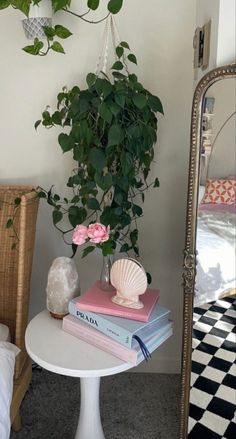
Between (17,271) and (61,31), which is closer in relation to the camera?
(61,31)

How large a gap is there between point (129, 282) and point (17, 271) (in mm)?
521

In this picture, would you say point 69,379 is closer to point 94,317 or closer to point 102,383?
point 102,383

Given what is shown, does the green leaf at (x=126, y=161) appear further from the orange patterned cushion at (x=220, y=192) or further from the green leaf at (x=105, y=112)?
the orange patterned cushion at (x=220, y=192)

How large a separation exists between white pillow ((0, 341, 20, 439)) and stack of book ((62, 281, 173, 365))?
8.3 inches

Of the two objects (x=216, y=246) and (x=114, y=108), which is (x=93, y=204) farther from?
(x=216, y=246)

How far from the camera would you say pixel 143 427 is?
1485 millimetres

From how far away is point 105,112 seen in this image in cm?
115

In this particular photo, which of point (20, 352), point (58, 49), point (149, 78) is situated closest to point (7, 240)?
point (20, 352)

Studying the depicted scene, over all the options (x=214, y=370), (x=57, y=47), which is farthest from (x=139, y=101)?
(x=214, y=370)

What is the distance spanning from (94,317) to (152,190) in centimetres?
64

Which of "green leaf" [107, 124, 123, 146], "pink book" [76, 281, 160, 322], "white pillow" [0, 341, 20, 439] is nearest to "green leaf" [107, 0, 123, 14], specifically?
"green leaf" [107, 124, 123, 146]

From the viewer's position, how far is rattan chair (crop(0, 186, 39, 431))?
1.34 meters

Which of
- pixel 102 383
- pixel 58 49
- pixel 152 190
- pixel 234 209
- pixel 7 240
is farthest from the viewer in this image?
pixel 102 383

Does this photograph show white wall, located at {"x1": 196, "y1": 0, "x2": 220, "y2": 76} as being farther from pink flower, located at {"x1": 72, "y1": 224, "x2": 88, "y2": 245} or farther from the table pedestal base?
the table pedestal base
